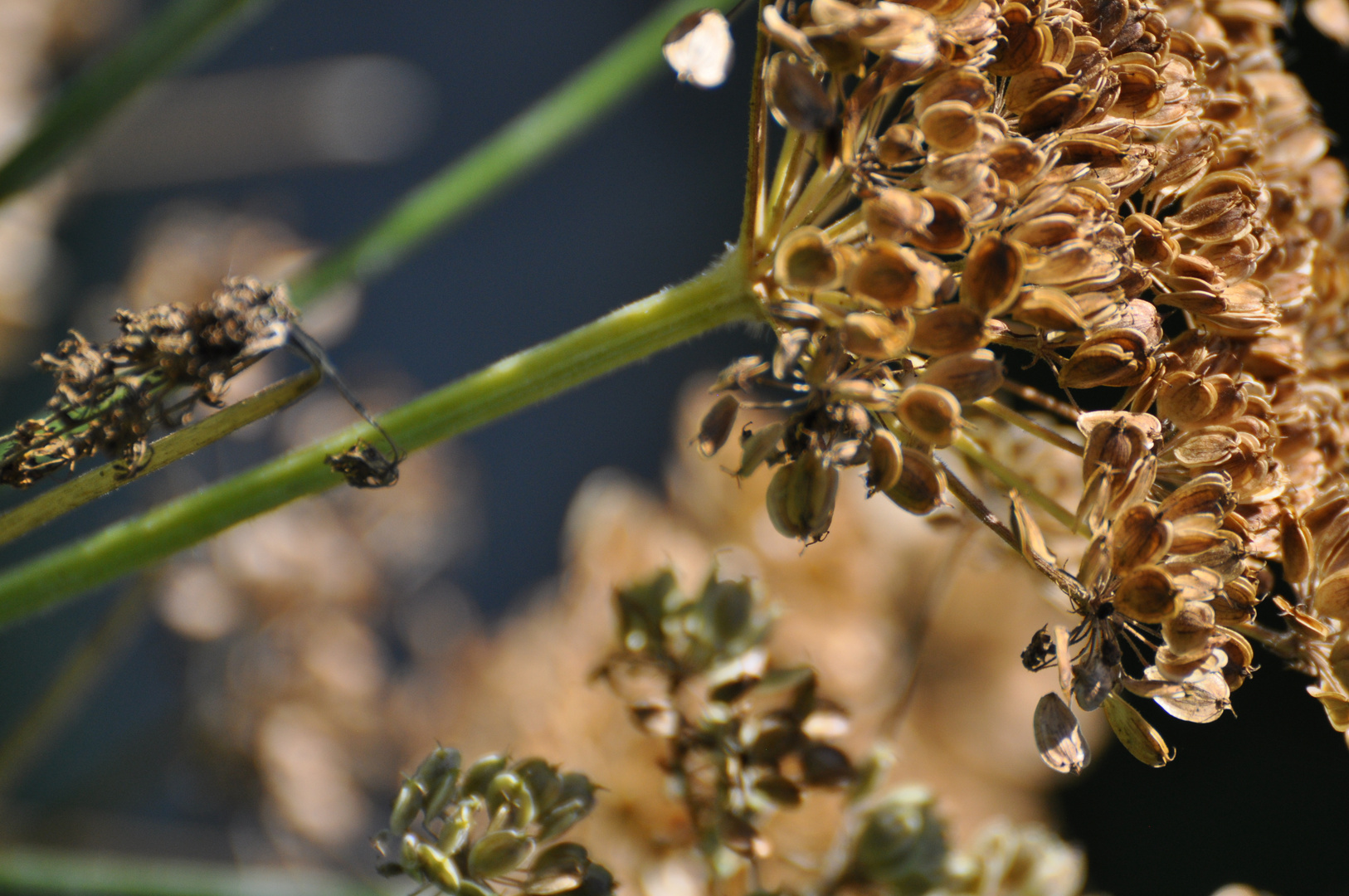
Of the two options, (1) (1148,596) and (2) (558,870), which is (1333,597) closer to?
(1) (1148,596)

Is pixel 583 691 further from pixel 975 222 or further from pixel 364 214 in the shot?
pixel 364 214

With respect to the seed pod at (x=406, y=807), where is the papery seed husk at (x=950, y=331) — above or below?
above

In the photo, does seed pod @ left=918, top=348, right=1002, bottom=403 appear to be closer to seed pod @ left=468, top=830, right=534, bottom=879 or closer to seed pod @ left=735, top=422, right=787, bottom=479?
seed pod @ left=735, top=422, right=787, bottom=479

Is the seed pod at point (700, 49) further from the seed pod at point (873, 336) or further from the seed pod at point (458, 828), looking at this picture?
the seed pod at point (458, 828)

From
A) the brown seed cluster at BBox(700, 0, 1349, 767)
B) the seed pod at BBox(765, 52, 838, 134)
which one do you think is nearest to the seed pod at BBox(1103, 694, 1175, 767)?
the brown seed cluster at BBox(700, 0, 1349, 767)

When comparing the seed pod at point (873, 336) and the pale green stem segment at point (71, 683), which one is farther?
the pale green stem segment at point (71, 683)

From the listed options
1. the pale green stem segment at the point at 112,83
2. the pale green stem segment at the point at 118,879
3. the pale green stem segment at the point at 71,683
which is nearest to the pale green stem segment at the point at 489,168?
the pale green stem segment at the point at 112,83
